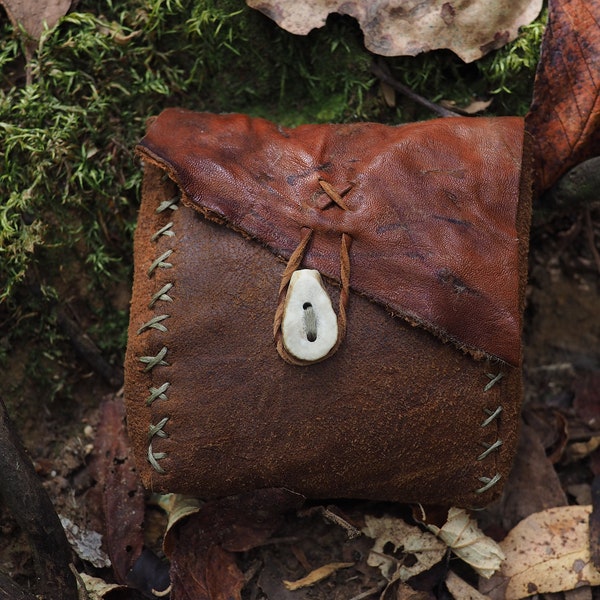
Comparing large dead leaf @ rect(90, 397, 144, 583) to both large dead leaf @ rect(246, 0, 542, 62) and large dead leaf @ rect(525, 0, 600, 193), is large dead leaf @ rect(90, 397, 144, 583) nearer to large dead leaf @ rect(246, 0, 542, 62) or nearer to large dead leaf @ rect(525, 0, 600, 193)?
large dead leaf @ rect(246, 0, 542, 62)

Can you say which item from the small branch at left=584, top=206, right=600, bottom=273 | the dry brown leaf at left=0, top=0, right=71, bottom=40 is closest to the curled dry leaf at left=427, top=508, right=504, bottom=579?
the small branch at left=584, top=206, right=600, bottom=273

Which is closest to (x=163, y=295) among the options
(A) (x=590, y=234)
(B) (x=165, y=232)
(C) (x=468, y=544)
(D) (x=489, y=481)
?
(B) (x=165, y=232)

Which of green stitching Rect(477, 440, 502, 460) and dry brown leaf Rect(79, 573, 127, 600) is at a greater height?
green stitching Rect(477, 440, 502, 460)

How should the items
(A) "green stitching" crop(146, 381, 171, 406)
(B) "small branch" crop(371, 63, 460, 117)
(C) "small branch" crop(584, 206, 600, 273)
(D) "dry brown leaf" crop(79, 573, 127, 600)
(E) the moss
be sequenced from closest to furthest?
(A) "green stitching" crop(146, 381, 171, 406) < (D) "dry brown leaf" crop(79, 573, 127, 600) < (E) the moss < (B) "small branch" crop(371, 63, 460, 117) < (C) "small branch" crop(584, 206, 600, 273)

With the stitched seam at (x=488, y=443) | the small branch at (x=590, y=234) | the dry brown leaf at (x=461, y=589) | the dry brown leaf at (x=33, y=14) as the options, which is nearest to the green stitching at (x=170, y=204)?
the dry brown leaf at (x=33, y=14)

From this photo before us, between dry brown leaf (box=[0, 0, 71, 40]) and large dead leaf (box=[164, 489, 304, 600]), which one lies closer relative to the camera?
large dead leaf (box=[164, 489, 304, 600])

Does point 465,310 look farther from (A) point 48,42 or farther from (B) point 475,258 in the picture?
(A) point 48,42

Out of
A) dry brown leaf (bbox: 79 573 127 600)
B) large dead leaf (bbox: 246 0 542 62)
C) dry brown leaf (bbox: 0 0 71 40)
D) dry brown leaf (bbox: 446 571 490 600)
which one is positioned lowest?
dry brown leaf (bbox: 446 571 490 600)

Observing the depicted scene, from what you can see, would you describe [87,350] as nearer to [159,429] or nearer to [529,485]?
[159,429]

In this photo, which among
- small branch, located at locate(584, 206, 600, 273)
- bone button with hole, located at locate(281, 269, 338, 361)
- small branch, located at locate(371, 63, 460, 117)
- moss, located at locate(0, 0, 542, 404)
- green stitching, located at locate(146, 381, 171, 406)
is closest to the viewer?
bone button with hole, located at locate(281, 269, 338, 361)
